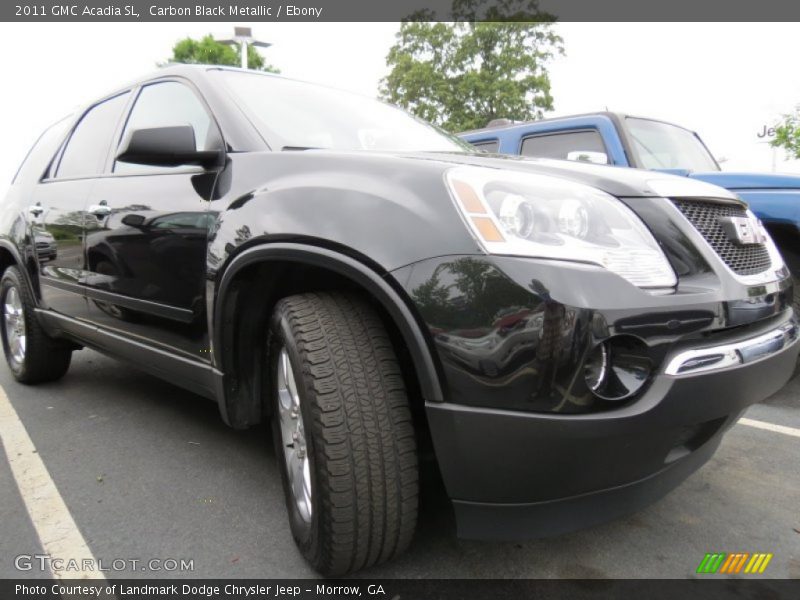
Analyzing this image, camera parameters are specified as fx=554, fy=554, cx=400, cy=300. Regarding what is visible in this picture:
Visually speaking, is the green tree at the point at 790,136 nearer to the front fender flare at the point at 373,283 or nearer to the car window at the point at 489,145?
the car window at the point at 489,145

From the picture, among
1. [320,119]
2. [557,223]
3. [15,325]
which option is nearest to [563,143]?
[320,119]

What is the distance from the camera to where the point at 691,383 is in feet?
4.22

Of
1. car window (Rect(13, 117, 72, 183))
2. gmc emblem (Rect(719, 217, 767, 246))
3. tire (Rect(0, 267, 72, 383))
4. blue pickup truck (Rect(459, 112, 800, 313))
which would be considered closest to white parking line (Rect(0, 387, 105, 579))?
tire (Rect(0, 267, 72, 383))

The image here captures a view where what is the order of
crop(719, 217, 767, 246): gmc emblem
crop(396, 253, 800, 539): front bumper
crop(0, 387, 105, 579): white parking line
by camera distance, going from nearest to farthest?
crop(396, 253, 800, 539): front bumper < crop(719, 217, 767, 246): gmc emblem < crop(0, 387, 105, 579): white parking line

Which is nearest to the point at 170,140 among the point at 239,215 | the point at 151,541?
the point at 239,215

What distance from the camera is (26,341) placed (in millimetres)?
3543

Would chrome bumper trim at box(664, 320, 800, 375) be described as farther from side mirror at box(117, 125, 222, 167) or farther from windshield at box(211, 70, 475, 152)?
side mirror at box(117, 125, 222, 167)

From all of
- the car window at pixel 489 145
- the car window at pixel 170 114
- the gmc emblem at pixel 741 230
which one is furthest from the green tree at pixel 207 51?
the gmc emblem at pixel 741 230

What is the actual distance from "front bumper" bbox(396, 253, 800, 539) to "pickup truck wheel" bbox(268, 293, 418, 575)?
0.18m

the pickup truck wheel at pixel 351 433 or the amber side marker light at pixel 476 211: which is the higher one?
the amber side marker light at pixel 476 211

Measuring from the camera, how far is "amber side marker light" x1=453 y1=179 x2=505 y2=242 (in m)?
1.32

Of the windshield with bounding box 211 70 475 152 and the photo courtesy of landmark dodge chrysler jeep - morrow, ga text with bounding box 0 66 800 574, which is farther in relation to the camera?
the windshield with bounding box 211 70 475 152

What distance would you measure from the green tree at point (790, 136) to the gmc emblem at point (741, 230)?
11557 mm

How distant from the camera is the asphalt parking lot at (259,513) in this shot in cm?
177
